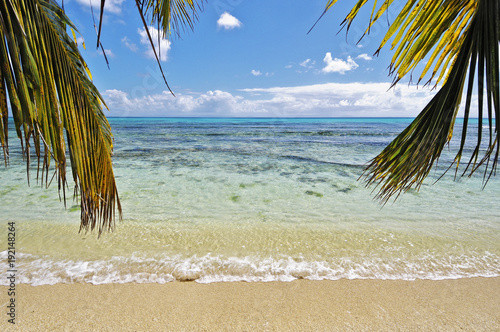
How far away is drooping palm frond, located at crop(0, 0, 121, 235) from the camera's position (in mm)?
1104

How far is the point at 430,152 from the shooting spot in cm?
110

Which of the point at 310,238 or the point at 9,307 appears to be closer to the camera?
the point at 9,307

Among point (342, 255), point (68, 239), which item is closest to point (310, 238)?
point (342, 255)

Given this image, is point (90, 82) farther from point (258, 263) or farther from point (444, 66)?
point (258, 263)

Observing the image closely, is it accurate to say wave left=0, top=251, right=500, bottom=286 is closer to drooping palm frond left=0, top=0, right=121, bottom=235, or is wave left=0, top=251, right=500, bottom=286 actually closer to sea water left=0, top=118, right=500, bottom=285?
sea water left=0, top=118, right=500, bottom=285

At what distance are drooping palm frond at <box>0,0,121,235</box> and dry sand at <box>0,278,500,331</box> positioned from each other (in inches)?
53.1

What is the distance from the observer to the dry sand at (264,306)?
2311mm

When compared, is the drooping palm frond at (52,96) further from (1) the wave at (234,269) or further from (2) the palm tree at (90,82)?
(1) the wave at (234,269)

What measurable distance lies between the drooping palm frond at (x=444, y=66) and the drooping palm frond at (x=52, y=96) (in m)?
1.21

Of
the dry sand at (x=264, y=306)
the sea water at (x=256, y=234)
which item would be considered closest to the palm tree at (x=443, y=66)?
the dry sand at (x=264, y=306)

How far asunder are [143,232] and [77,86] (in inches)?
128

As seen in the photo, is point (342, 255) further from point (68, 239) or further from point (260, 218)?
point (68, 239)

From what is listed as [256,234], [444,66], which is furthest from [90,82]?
[256,234]

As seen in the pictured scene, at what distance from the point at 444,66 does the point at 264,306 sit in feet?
7.36
